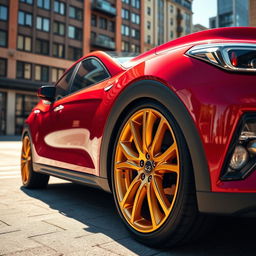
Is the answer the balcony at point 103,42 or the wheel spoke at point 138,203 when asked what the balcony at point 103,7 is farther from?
the wheel spoke at point 138,203

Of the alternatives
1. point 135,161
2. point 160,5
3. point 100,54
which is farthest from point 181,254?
point 160,5

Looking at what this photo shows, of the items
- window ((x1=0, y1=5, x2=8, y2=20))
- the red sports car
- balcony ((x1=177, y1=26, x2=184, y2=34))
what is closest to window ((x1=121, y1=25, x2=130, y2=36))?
balcony ((x1=177, y1=26, x2=184, y2=34))

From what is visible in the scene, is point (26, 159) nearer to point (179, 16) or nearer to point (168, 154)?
point (168, 154)

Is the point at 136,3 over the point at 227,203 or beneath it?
over

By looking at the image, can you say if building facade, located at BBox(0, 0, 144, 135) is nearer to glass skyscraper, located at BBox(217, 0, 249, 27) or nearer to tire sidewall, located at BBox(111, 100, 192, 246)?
tire sidewall, located at BBox(111, 100, 192, 246)

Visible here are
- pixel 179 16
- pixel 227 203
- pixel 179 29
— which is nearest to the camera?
pixel 227 203

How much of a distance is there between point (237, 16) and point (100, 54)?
10707 centimetres

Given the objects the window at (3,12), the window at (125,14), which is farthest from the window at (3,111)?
the window at (125,14)

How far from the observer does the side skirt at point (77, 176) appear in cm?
267

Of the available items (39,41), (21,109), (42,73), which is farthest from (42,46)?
(21,109)

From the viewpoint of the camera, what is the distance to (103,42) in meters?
43.0

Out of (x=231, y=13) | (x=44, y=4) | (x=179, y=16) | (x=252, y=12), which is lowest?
(x=252, y=12)

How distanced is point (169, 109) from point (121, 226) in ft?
3.68

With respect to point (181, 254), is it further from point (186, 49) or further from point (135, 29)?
point (135, 29)
